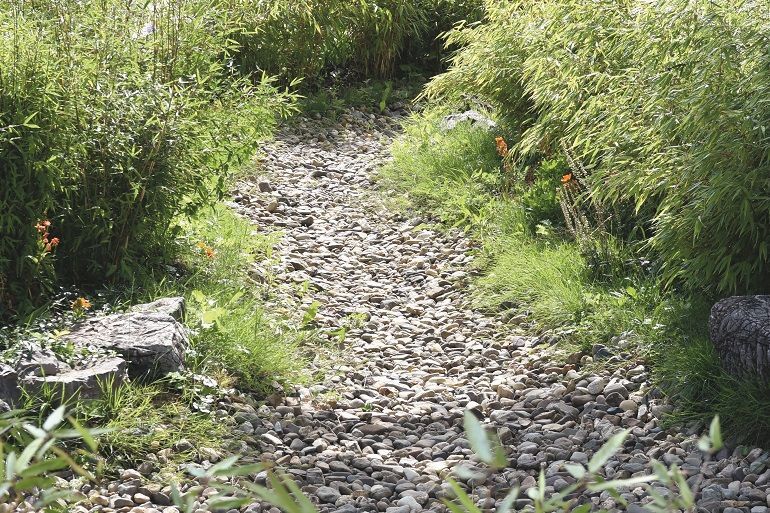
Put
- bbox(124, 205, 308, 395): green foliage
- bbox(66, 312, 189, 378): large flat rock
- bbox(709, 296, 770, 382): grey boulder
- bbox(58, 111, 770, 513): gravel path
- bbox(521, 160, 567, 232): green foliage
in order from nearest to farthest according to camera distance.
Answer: bbox(58, 111, 770, 513): gravel path → bbox(709, 296, 770, 382): grey boulder → bbox(66, 312, 189, 378): large flat rock → bbox(124, 205, 308, 395): green foliage → bbox(521, 160, 567, 232): green foliage

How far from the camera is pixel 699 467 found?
3055mm

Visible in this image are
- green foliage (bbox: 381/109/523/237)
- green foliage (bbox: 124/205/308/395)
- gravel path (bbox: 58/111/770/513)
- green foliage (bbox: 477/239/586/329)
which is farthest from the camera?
green foliage (bbox: 381/109/523/237)

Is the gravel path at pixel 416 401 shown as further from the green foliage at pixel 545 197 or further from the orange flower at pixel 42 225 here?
the orange flower at pixel 42 225

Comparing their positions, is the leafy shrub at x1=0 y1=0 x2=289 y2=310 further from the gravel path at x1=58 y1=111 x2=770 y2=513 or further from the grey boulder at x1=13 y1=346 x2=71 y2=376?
the gravel path at x1=58 y1=111 x2=770 y2=513

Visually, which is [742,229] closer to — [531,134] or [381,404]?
[381,404]

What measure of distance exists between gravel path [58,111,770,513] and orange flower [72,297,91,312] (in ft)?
2.24

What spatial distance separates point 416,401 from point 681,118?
1510 mm

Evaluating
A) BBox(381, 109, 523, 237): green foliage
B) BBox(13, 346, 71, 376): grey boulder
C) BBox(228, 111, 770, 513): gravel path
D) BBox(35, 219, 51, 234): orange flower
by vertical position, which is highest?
BBox(35, 219, 51, 234): orange flower

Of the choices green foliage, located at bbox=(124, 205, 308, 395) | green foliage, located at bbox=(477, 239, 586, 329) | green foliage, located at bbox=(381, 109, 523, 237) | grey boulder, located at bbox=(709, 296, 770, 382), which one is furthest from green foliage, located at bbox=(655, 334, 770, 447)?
green foliage, located at bbox=(381, 109, 523, 237)

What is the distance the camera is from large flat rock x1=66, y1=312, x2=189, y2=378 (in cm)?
340

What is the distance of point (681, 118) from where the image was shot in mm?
3688

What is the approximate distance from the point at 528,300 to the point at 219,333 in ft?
4.95

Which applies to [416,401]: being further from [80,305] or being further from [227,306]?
[80,305]

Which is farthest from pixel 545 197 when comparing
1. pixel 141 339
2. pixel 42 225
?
pixel 42 225
